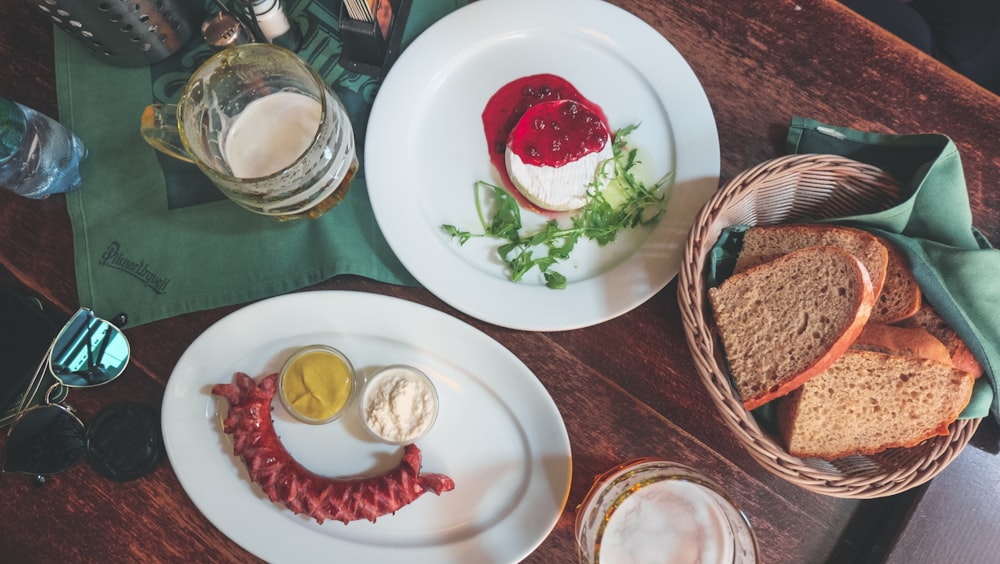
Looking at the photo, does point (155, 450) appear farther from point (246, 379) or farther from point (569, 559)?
point (569, 559)

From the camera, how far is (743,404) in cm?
149

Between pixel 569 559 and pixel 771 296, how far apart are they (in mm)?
896

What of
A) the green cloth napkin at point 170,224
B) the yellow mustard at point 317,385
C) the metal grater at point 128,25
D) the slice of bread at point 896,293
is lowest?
the yellow mustard at point 317,385

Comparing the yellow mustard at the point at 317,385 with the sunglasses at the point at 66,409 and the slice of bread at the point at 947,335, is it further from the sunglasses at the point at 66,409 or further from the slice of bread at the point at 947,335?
the slice of bread at the point at 947,335

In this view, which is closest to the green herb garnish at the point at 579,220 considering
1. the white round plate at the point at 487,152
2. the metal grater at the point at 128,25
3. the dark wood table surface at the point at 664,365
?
the white round plate at the point at 487,152

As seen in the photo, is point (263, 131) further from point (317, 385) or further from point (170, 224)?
point (317, 385)

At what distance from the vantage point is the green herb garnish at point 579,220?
1671mm

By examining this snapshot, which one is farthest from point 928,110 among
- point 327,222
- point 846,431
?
point 327,222

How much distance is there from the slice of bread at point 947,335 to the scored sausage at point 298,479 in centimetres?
129

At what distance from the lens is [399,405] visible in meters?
1.58

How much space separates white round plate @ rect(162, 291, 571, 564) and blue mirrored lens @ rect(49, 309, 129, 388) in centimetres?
19

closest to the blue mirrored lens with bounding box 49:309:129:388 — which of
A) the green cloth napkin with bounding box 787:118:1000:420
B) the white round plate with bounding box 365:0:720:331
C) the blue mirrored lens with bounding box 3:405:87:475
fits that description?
the blue mirrored lens with bounding box 3:405:87:475

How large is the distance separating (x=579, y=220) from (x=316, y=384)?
842 mm

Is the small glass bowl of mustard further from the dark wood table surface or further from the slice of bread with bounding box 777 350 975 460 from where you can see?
the slice of bread with bounding box 777 350 975 460
